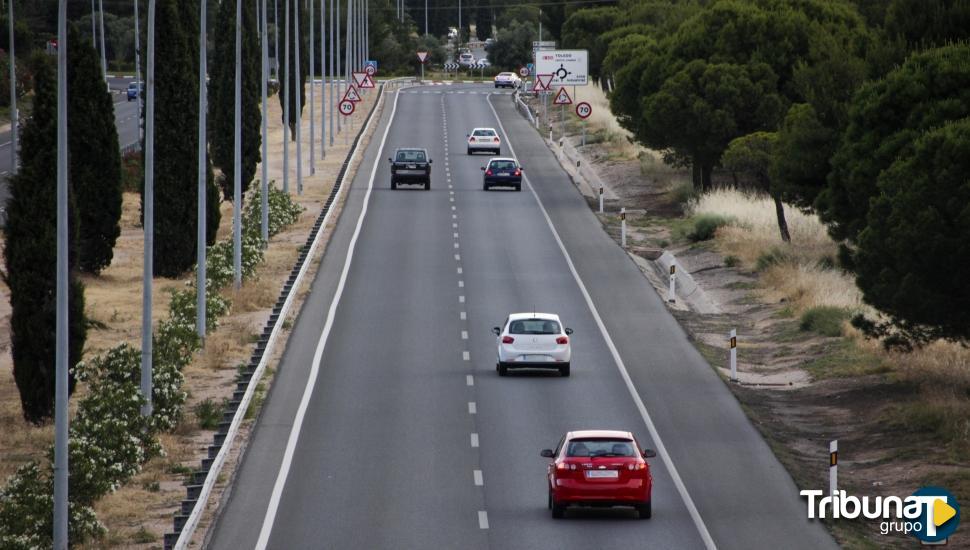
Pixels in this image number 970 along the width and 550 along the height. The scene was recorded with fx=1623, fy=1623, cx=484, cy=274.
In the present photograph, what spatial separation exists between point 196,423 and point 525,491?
8.53 metres

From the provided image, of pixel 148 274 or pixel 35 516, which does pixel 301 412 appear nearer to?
pixel 148 274

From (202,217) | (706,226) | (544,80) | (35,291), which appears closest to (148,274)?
(35,291)

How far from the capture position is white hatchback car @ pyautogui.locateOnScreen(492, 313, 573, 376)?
118 feet

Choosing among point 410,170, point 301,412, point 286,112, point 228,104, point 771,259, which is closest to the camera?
point 301,412

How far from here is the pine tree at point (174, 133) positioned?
163ft

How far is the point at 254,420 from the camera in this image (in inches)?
1209

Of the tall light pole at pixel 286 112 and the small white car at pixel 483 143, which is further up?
the tall light pole at pixel 286 112

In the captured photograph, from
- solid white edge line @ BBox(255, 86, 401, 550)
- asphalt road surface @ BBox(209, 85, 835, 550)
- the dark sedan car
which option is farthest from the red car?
the dark sedan car

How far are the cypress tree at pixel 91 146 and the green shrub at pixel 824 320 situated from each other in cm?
2076

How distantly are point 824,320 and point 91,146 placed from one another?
2205cm

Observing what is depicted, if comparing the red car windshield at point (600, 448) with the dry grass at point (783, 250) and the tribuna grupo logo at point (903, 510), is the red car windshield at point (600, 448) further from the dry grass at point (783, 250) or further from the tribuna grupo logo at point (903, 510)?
the dry grass at point (783, 250)

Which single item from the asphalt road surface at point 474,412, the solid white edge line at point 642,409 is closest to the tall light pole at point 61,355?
the asphalt road surface at point 474,412

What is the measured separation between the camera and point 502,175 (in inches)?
2810

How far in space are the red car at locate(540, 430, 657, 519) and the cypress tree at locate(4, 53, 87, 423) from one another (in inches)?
509
